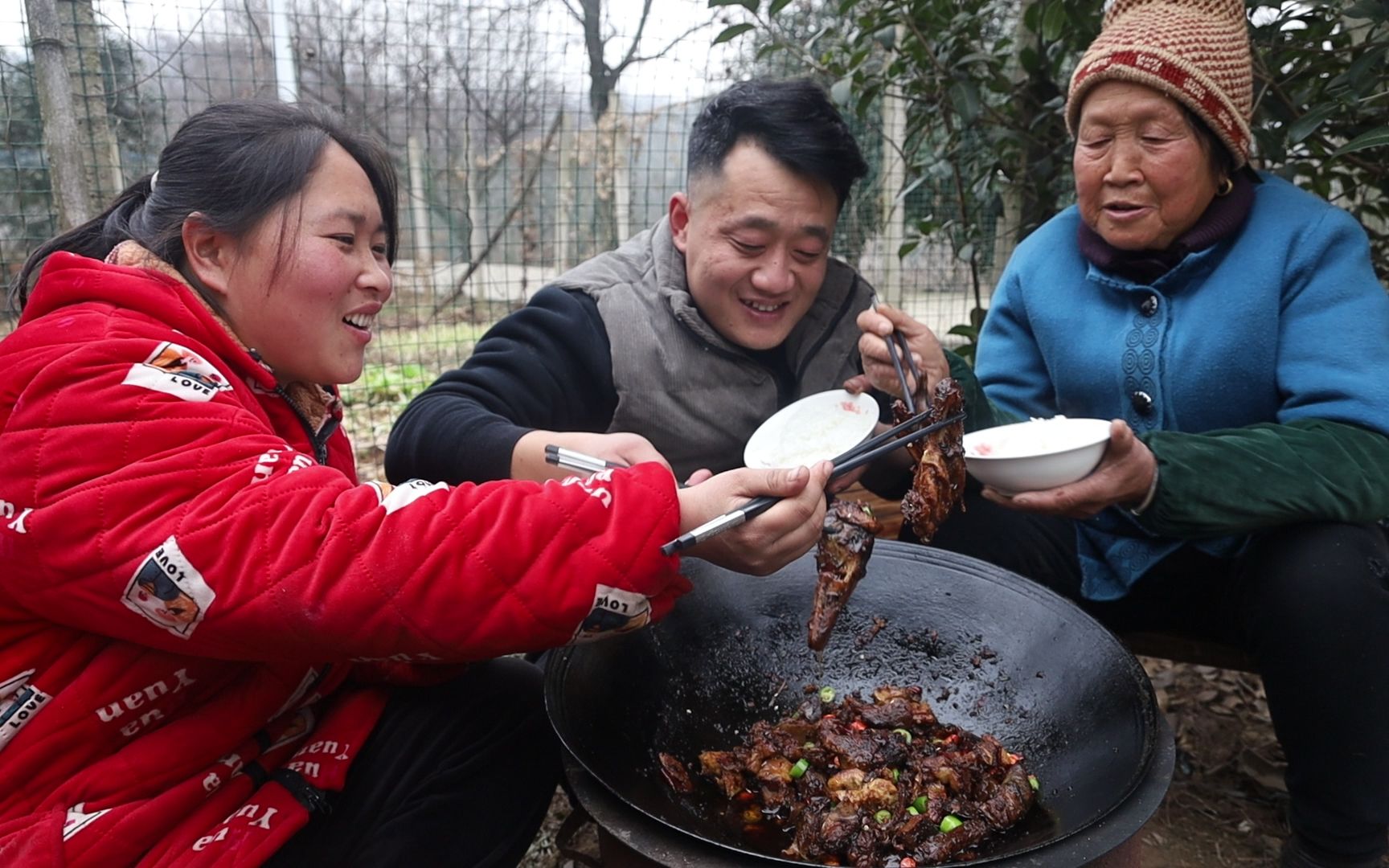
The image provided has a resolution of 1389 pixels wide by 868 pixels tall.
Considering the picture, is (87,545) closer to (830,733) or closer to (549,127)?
(830,733)

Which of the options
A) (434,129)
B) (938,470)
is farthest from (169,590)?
(434,129)

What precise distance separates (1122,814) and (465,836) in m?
1.26

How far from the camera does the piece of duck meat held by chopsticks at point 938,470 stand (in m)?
1.96

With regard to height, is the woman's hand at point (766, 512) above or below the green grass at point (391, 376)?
above

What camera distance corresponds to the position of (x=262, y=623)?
4.35ft

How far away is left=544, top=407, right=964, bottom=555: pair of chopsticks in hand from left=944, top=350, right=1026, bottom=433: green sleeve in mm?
522

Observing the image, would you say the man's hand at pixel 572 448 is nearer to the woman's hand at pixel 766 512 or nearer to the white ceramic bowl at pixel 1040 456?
the woman's hand at pixel 766 512

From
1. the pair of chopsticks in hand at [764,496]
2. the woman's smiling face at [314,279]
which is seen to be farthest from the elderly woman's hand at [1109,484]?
the woman's smiling face at [314,279]

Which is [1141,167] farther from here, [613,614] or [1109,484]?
[613,614]

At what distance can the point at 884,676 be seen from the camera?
7.59 feet

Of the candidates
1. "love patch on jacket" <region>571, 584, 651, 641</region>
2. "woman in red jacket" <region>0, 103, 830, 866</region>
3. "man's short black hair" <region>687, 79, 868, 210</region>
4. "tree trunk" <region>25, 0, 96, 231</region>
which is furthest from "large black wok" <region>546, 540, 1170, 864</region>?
"tree trunk" <region>25, 0, 96, 231</region>

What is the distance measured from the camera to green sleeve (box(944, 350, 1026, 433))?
2.52m

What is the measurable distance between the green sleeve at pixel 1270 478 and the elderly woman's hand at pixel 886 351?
0.58 meters

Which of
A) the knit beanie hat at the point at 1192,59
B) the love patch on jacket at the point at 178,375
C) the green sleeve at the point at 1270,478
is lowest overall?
the green sleeve at the point at 1270,478
